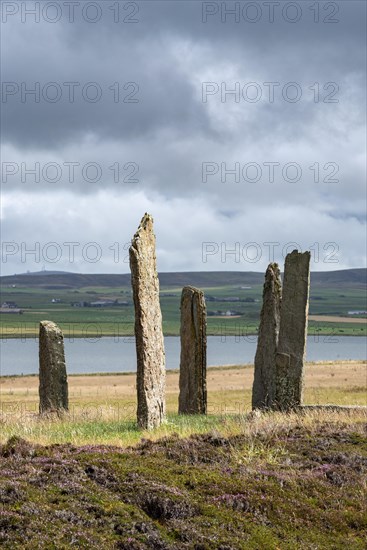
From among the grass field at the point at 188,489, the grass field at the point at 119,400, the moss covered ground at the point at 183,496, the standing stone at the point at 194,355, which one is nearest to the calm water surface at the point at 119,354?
the grass field at the point at 119,400

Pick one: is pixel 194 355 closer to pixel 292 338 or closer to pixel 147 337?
pixel 292 338

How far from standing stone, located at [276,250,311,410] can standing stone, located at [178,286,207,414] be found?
8.77 feet

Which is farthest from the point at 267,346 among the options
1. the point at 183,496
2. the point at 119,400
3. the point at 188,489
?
A: the point at 119,400

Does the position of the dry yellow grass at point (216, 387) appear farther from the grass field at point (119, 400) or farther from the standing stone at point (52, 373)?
the standing stone at point (52, 373)

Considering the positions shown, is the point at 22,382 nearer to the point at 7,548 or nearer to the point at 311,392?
the point at 311,392

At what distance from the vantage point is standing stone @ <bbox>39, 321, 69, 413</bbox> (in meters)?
25.4

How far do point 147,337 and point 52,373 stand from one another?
7968 millimetres

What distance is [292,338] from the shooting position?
2275 cm

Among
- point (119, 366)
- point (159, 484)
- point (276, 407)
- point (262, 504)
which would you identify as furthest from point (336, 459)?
point (119, 366)

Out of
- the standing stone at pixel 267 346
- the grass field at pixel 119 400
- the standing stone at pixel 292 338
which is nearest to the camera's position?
the grass field at pixel 119 400

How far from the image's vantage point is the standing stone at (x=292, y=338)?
22547mm

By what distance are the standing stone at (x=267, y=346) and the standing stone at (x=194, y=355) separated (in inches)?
63.8

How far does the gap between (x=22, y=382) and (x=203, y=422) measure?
1458 inches

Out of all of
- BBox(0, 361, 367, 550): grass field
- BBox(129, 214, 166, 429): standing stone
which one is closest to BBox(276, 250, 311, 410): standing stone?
BBox(129, 214, 166, 429): standing stone
